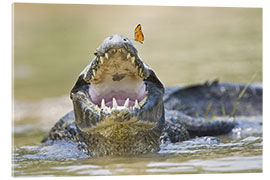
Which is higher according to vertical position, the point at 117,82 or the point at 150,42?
the point at 150,42

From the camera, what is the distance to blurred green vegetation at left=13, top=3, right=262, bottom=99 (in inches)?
266

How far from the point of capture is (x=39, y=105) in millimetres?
9734

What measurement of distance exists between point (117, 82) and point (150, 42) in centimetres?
354

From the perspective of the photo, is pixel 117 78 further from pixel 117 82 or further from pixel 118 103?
pixel 118 103

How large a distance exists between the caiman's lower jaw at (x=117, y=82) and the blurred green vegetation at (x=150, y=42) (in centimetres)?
102

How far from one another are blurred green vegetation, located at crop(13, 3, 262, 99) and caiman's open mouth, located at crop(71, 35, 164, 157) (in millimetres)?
1028

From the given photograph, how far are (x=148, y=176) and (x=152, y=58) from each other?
5.03 meters

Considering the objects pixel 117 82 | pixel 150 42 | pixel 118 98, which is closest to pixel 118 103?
pixel 118 98

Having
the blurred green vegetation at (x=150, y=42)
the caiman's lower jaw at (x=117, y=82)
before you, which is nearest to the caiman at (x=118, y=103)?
the caiman's lower jaw at (x=117, y=82)

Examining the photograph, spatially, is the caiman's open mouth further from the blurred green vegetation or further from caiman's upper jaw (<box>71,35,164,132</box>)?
the blurred green vegetation

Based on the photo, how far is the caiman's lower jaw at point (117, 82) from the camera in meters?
4.55

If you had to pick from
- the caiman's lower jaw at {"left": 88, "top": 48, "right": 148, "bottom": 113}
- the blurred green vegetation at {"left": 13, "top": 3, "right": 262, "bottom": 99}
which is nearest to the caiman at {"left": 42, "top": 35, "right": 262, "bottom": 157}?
the caiman's lower jaw at {"left": 88, "top": 48, "right": 148, "bottom": 113}

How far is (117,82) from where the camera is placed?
485 centimetres
